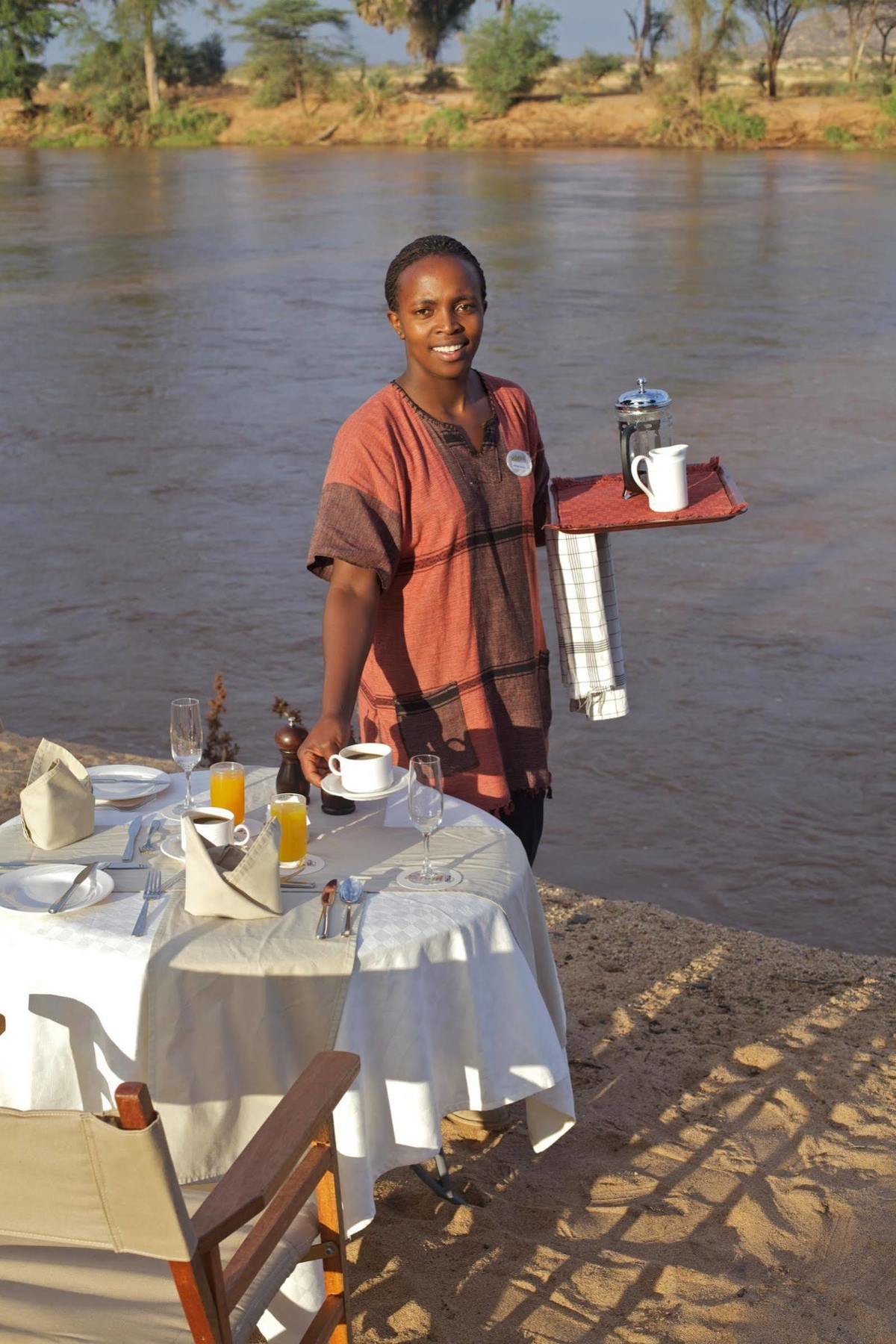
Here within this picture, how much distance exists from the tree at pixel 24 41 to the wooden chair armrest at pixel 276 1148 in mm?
59009

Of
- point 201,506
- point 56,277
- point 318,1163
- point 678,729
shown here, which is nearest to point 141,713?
point 678,729

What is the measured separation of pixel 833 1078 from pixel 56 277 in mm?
20017

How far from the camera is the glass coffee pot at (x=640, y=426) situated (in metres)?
3.53

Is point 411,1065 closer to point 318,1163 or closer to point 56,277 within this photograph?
point 318,1163

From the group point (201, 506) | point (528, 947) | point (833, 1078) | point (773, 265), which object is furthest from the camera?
point (773, 265)

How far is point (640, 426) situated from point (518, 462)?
1.59 feet

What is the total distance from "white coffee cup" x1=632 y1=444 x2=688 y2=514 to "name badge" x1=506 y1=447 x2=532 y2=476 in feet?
0.92

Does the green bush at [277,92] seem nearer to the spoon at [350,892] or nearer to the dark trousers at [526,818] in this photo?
the dark trousers at [526,818]

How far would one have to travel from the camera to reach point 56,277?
2159cm

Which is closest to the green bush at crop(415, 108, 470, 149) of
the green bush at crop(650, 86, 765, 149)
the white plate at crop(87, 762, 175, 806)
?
the green bush at crop(650, 86, 765, 149)

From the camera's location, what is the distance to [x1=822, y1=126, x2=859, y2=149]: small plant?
131 feet

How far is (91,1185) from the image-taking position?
6.61 ft

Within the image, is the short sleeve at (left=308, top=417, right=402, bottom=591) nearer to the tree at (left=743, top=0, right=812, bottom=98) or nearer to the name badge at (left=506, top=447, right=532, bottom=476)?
the name badge at (left=506, top=447, right=532, bottom=476)

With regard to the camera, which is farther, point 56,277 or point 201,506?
point 56,277
